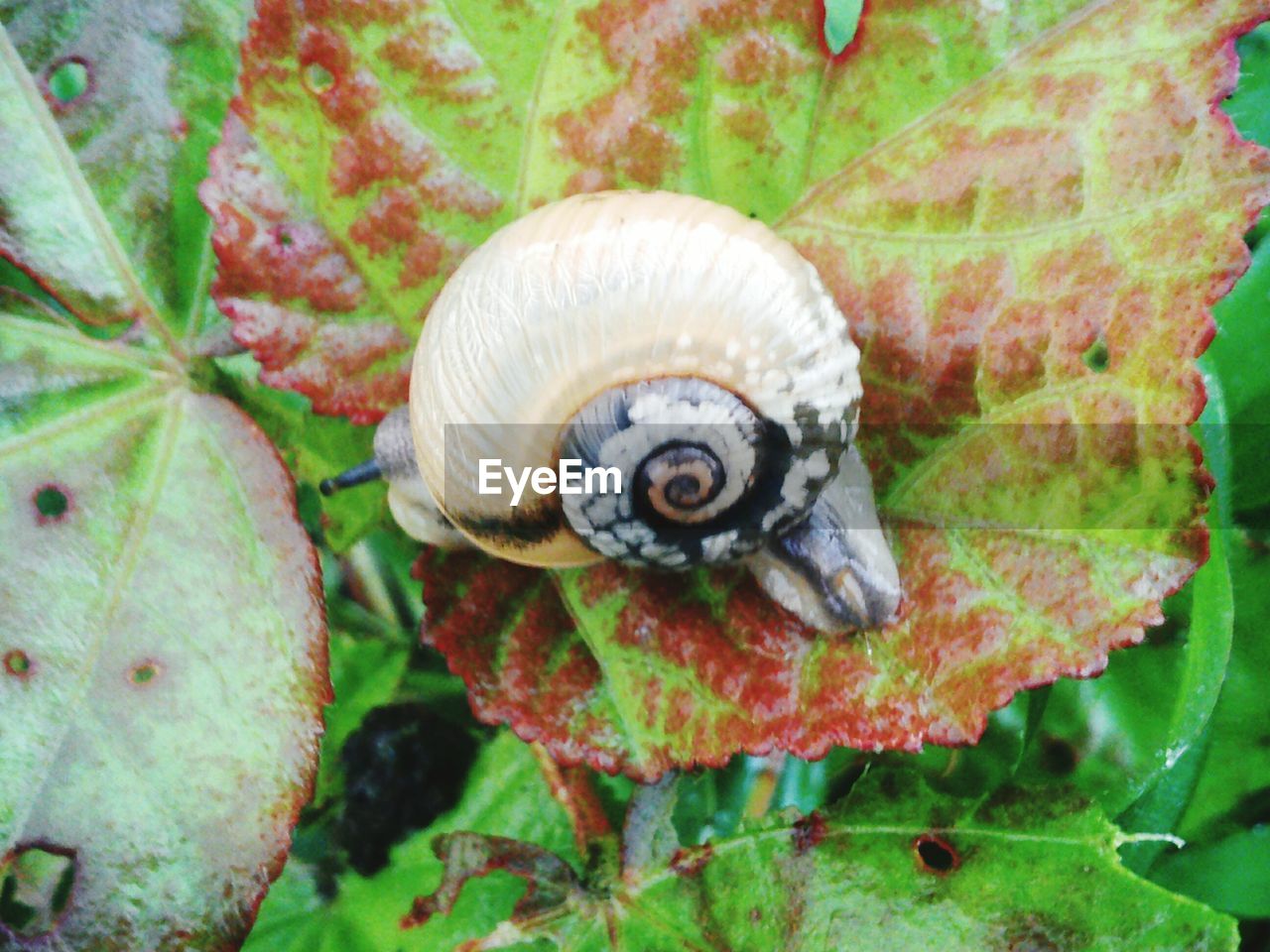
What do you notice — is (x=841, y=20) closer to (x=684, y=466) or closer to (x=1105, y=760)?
(x=684, y=466)

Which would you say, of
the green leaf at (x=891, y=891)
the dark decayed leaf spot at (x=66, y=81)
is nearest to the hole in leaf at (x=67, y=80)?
the dark decayed leaf spot at (x=66, y=81)

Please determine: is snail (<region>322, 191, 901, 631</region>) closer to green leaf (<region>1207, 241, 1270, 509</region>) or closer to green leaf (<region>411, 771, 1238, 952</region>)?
Answer: green leaf (<region>411, 771, 1238, 952</region>)

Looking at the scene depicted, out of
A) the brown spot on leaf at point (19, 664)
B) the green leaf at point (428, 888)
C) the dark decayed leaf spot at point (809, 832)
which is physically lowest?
the green leaf at point (428, 888)

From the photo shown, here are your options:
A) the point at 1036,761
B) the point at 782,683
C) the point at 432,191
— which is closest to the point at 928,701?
the point at 782,683

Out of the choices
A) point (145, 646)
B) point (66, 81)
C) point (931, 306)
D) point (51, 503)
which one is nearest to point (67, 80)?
point (66, 81)

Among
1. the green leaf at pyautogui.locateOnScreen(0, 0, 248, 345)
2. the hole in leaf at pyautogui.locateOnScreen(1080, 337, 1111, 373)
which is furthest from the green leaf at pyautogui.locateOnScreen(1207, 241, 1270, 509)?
the green leaf at pyautogui.locateOnScreen(0, 0, 248, 345)

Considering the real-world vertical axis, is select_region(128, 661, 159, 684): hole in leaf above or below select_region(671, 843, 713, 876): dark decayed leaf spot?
above

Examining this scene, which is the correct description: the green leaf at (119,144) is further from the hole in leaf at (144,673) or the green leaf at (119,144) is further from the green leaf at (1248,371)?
the green leaf at (1248,371)
